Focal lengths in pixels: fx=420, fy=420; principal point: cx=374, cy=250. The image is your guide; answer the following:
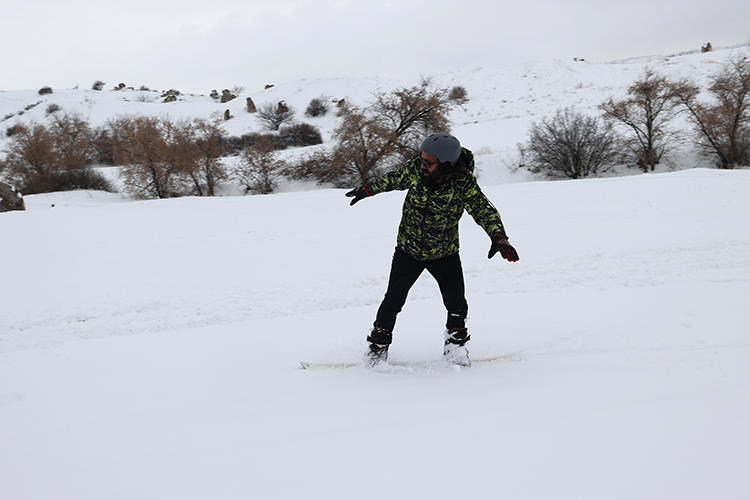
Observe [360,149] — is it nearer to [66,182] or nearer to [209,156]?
[209,156]

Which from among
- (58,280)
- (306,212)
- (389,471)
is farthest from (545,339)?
(306,212)

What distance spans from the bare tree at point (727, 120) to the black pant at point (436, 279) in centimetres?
2004

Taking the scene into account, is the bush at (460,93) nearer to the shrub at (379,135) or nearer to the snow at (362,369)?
the shrub at (379,135)

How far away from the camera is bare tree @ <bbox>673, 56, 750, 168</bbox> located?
1705cm

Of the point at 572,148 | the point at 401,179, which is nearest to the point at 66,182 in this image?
the point at 401,179

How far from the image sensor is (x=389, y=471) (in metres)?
2.20

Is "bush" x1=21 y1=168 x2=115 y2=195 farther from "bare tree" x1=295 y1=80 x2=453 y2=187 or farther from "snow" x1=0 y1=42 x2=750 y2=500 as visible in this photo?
"snow" x1=0 y1=42 x2=750 y2=500

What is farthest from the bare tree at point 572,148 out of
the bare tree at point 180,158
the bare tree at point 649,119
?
the bare tree at point 180,158

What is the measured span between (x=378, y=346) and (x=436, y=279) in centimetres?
76

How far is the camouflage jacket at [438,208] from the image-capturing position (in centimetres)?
298

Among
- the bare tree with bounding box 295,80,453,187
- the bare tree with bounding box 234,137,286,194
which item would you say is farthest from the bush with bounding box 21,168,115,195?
the bare tree with bounding box 295,80,453,187

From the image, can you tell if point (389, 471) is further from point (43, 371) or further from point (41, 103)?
point (41, 103)

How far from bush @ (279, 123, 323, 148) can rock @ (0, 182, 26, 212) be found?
16094 mm

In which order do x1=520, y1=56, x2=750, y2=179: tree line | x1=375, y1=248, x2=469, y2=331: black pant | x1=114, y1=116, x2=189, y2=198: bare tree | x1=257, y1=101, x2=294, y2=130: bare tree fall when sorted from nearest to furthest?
x1=375, y1=248, x2=469, y2=331: black pant < x1=520, y1=56, x2=750, y2=179: tree line < x1=114, y1=116, x2=189, y2=198: bare tree < x1=257, y1=101, x2=294, y2=130: bare tree
